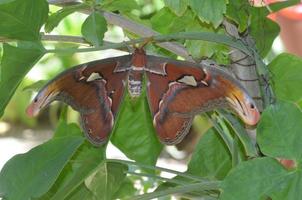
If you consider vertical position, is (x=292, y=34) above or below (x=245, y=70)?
below

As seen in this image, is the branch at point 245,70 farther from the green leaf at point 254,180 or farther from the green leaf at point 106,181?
the green leaf at point 106,181

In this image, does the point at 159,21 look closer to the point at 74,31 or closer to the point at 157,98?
the point at 157,98

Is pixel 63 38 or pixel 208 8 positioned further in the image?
pixel 63 38

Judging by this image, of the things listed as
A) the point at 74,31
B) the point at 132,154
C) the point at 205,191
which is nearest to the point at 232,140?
the point at 205,191

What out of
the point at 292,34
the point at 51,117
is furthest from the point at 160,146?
the point at 51,117

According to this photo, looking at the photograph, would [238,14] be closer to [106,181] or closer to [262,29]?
[262,29]

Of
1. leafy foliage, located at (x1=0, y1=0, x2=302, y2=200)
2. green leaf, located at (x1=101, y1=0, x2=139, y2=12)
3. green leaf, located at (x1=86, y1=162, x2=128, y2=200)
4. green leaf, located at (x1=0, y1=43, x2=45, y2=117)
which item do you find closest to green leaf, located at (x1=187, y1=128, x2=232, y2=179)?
leafy foliage, located at (x1=0, y1=0, x2=302, y2=200)
